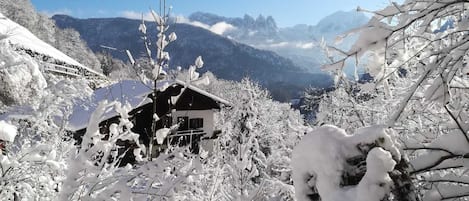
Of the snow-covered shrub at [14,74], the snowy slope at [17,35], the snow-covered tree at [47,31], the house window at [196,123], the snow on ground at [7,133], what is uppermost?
the snow-covered tree at [47,31]

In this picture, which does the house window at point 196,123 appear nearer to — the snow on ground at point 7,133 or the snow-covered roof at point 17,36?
the snow-covered roof at point 17,36

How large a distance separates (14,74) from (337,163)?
9.55ft

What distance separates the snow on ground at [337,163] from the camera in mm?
1331

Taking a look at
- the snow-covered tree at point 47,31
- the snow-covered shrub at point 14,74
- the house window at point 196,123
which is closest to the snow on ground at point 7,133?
the snow-covered shrub at point 14,74

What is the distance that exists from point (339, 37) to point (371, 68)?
1.06 feet

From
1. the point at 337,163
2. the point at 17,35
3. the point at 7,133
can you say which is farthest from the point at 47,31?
the point at 337,163

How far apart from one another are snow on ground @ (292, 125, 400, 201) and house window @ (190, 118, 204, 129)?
85.6 feet

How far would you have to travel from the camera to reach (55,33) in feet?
244

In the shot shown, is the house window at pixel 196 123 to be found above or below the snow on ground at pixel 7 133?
below

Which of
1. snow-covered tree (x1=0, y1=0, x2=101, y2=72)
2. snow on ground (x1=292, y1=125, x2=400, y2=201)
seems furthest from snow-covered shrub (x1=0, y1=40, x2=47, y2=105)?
snow-covered tree (x1=0, y1=0, x2=101, y2=72)

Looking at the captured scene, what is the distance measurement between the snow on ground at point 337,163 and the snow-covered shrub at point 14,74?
93.2 inches

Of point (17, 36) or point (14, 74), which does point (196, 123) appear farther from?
point (14, 74)

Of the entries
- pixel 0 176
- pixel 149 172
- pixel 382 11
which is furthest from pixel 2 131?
pixel 382 11

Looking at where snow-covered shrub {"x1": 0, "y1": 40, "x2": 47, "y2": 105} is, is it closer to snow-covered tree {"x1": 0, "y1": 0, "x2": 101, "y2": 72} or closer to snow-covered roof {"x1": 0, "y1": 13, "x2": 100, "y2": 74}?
snow-covered roof {"x1": 0, "y1": 13, "x2": 100, "y2": 74}
